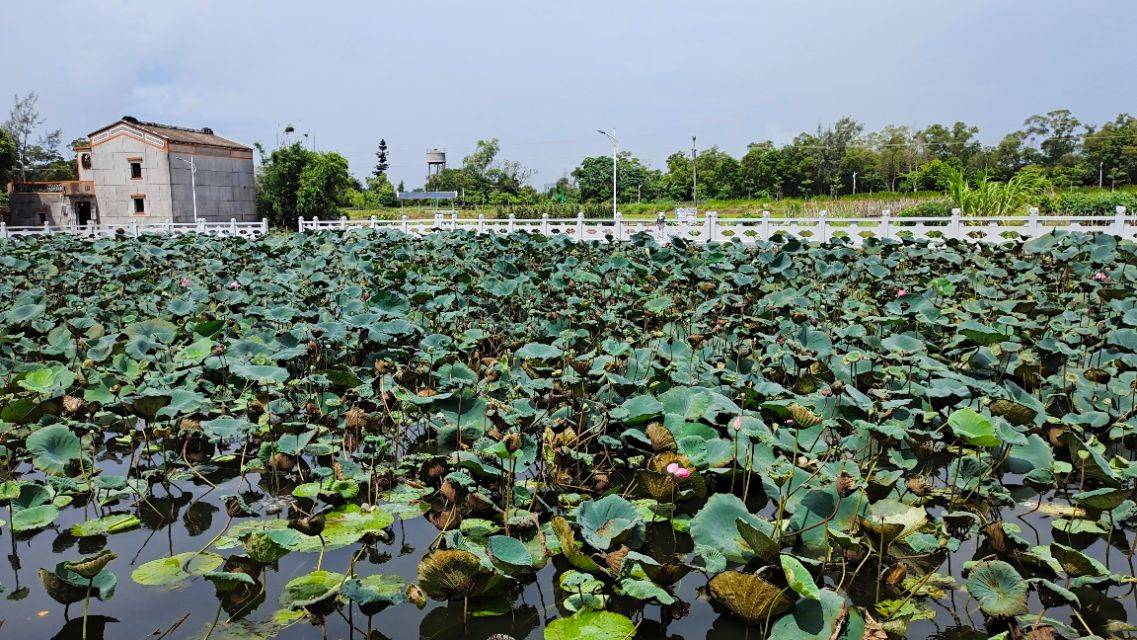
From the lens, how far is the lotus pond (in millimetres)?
2197

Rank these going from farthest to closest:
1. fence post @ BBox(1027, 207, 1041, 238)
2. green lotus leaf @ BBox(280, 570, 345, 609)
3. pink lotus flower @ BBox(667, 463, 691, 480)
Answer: fence post @ BBox(1027, 207, 1041, 238) < pink lotus flower @ BBox(667, 463, 691, 480) < green lotus leaf @ BBox(280, 570, 345, 609)

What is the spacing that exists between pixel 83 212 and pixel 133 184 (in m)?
3.53

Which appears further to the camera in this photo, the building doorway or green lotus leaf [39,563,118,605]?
the building doorway

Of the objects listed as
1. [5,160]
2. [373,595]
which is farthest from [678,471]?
[5,160]

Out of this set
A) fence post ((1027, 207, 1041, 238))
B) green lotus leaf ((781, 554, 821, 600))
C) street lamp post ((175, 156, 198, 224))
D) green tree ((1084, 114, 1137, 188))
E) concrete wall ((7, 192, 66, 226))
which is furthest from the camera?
green tree ((1084, 114, 1137, 188))

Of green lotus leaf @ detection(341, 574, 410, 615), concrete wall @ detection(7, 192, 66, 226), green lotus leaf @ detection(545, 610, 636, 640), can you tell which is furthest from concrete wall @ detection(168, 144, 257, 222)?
green lotus leaf @ detection(545, 610, 636, 640)

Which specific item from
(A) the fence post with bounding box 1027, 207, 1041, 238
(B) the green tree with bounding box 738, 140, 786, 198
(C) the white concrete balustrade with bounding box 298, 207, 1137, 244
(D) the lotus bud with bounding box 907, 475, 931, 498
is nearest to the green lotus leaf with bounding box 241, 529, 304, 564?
(D) the lotus bud with bounding box 907, 475, 931, 498

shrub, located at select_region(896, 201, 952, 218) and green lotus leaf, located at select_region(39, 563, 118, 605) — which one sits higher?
shrub, located at select_region(896, 201, 952, 218)

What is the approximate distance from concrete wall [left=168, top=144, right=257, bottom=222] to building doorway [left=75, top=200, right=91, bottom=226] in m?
4.91

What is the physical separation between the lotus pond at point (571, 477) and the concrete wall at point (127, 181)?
32542 mm

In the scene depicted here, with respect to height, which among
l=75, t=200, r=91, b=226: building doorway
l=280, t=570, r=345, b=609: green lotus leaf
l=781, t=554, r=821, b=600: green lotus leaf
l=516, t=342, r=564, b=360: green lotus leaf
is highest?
l=75, t=200, r=91, b=226: building doorway

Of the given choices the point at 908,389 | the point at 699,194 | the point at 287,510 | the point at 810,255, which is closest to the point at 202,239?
the point at 810,255

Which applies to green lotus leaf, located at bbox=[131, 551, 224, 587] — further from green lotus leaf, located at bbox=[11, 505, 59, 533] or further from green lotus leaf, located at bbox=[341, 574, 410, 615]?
green lotus leaf, located at bbox=[341, 574, 410, 615]

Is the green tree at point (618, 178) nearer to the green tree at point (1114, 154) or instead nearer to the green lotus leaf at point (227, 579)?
the green tree at point (1114, 154)
